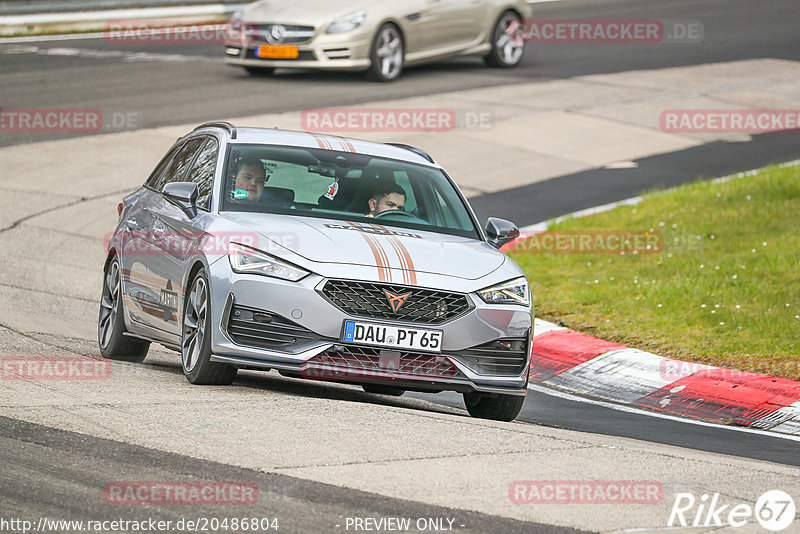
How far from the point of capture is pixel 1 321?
10531mm

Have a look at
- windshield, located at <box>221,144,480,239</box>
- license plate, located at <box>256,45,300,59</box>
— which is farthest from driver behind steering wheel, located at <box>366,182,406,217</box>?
license plate, located at <box>256,45,300,59</box>

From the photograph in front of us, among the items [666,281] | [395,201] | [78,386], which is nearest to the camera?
[78,386]

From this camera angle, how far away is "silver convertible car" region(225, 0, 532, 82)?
72.4 ft

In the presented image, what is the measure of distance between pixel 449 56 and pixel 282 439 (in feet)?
59.8

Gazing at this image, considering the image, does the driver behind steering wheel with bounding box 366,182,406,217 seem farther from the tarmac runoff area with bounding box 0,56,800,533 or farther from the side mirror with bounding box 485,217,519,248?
the tarmac runoff area with bounding box 0,56,800,533

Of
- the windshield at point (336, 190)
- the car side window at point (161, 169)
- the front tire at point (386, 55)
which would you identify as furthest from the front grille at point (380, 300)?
the front tire at point (386, 55)

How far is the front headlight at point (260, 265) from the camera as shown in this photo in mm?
7855

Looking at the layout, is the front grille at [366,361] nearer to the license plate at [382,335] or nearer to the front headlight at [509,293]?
the license plate at [382,335]

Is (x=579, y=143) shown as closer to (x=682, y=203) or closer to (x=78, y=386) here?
(x=682, y=203)

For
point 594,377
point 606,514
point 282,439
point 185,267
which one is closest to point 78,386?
point 185,267

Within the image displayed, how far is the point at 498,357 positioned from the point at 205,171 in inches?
95.5

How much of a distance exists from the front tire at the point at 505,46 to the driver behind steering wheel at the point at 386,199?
1601cm

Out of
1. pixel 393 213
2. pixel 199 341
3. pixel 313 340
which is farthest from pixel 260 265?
pixel 393 213

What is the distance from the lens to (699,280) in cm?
1262
